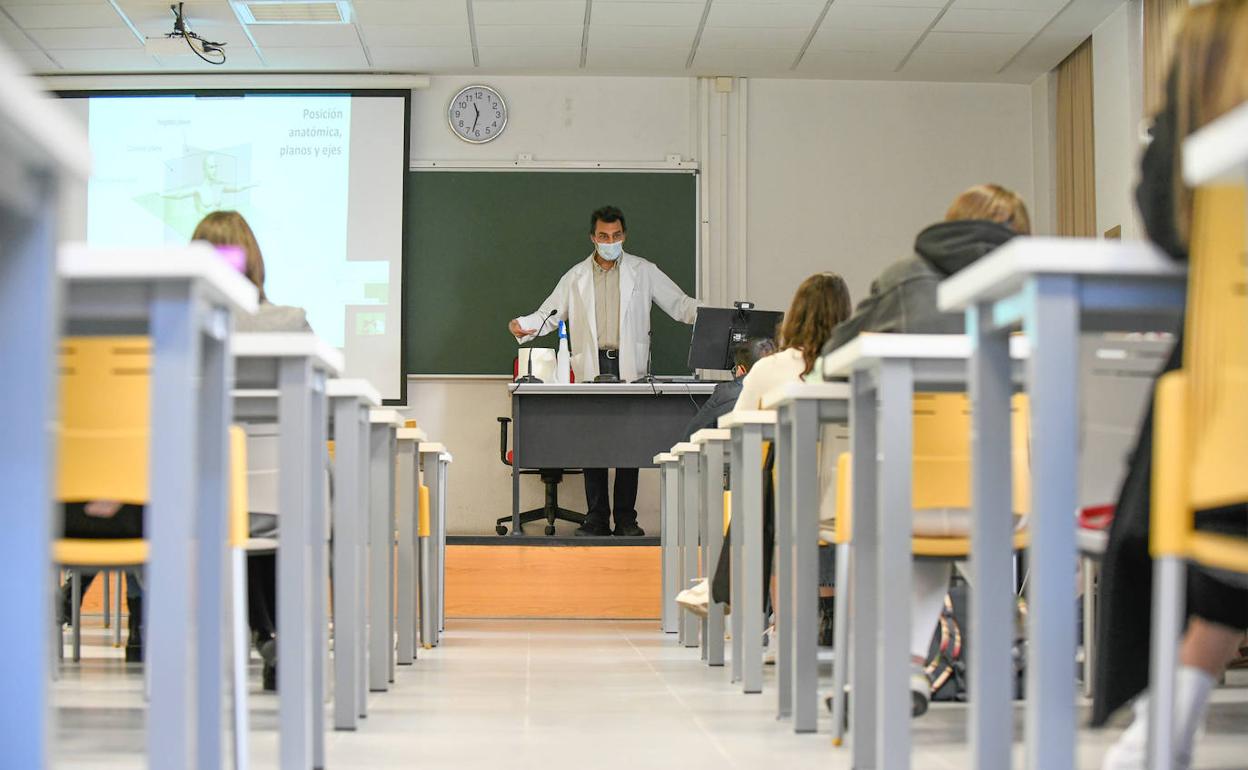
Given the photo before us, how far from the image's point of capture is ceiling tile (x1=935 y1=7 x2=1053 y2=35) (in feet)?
23.7

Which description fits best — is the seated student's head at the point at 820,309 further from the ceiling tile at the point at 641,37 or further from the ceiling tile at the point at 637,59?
the ceiling tile at the point at 637,59

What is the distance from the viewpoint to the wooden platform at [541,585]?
6.21 m

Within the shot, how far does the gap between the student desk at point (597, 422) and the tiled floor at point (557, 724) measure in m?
2.25

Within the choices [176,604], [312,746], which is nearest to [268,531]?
[312,746]

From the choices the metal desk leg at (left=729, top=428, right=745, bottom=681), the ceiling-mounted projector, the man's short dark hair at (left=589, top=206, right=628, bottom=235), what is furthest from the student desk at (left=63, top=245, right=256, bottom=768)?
the ceiling-mounted projector

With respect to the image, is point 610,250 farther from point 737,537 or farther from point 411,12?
point 737,537

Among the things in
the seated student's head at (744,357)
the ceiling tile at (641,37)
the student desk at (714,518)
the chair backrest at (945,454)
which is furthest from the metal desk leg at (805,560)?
the ceiling tile at (641,37)

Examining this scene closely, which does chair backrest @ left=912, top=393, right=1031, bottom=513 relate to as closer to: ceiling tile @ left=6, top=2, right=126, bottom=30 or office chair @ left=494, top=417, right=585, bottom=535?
office chair @ left=494, top=417, right=585, bottom=535

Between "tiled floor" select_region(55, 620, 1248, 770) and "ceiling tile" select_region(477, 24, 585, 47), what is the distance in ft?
13.8

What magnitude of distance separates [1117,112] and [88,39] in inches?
222

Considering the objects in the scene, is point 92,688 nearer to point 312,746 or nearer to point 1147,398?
point 312,746

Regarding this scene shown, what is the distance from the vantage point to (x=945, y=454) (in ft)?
7.92

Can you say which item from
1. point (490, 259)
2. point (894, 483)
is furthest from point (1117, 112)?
point (894, 483)

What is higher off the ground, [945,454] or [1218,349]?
[1218,349]
